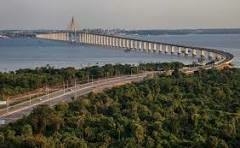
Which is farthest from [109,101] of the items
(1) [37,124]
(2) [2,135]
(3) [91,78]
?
(3) [91,78]

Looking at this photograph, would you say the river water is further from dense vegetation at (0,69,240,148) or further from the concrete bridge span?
dense vegetation at (0,69,240,148)

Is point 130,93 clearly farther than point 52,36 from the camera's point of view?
No

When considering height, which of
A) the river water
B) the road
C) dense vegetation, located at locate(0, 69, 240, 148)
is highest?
dense vegetation, located at locate(0, 69, 240, 148)

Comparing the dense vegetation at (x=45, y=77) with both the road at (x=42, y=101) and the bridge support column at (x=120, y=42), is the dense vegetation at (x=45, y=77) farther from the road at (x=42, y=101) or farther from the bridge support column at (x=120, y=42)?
the bridge support column at (x=120, y=42)

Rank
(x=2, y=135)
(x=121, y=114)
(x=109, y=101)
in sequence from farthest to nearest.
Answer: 1. (x=109, y=101)
2. (x=121, y=114)
3. (x=2, y=135)

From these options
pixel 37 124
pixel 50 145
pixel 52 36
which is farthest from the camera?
pixel 52 36

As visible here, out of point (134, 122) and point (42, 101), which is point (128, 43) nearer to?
point (42, 101)

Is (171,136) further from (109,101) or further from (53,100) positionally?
(53,100)

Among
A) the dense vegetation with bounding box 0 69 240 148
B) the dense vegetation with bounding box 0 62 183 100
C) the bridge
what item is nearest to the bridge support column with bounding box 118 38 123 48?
the bridge
